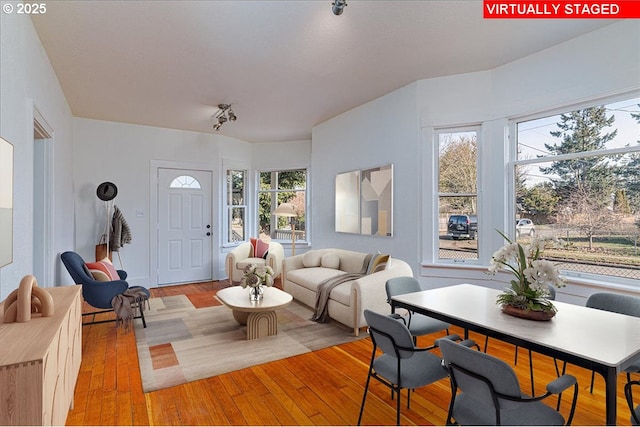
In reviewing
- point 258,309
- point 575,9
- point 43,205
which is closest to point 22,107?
point 43,205

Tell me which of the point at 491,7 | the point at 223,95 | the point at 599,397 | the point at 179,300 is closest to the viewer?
the point at 599,397

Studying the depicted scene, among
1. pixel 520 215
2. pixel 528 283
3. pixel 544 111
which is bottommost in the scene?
pixel 528 283

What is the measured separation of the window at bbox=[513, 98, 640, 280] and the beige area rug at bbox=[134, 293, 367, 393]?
7.55ft

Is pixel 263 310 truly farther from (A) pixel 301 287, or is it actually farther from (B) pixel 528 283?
(B) pixel 528 283

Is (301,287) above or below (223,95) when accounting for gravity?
below

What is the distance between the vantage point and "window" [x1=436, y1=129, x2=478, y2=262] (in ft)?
12.9

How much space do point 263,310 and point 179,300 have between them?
2.34m

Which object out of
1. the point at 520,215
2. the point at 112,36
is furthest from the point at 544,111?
the point at 112,36

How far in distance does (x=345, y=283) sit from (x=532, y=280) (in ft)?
7.60

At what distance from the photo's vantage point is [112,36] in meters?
2.88

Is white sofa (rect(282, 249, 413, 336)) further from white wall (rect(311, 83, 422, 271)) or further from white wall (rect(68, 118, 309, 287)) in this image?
white wall (rect(68, 118, 309, 287))

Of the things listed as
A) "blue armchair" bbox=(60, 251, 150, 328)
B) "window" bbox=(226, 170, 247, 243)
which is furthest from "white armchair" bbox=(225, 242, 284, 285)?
"blue armchair" bbox=(60, 251, 150, 328)

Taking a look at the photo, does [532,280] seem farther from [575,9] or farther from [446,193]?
[575,9]

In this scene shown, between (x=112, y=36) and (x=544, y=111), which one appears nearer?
(x=112, y=36)
